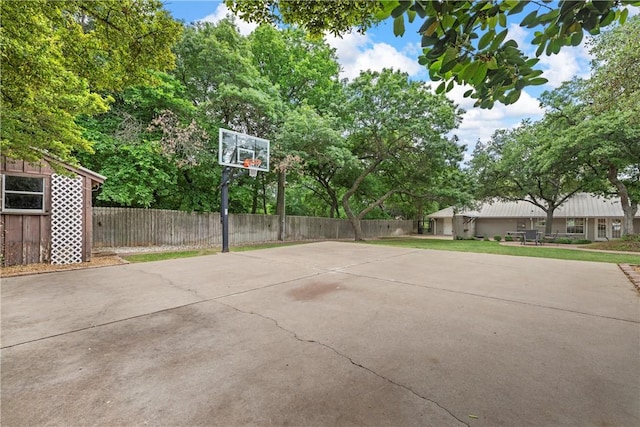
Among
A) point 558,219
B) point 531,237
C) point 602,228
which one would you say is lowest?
point 531,237

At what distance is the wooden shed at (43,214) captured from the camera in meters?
6.54

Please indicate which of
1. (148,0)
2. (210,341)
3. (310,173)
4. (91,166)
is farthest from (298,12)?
(310,173)

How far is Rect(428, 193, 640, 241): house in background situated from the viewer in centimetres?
1941

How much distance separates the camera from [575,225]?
20844 mm

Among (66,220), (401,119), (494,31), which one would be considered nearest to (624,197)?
(401,119)

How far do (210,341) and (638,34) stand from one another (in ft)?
32.4

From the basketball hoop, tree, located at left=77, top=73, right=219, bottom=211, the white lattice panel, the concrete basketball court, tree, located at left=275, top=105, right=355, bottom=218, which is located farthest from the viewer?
tree, located at left=275, top=105, right=355, bottom=218

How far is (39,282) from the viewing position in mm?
5125

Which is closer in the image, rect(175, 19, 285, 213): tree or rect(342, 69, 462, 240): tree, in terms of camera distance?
rect(175, 19, 285, 213): tree

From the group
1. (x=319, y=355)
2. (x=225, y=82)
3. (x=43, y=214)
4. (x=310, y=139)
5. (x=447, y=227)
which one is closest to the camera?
(x=319, y=355)

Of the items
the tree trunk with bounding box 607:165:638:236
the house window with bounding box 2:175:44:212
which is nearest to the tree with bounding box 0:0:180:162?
the house window with bounding box 2:175:44:212

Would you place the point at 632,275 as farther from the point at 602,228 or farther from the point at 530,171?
the point at 602,228

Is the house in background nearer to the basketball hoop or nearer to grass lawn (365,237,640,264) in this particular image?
grass lawn (365,237,640,264)

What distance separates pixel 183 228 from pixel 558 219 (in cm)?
2604
